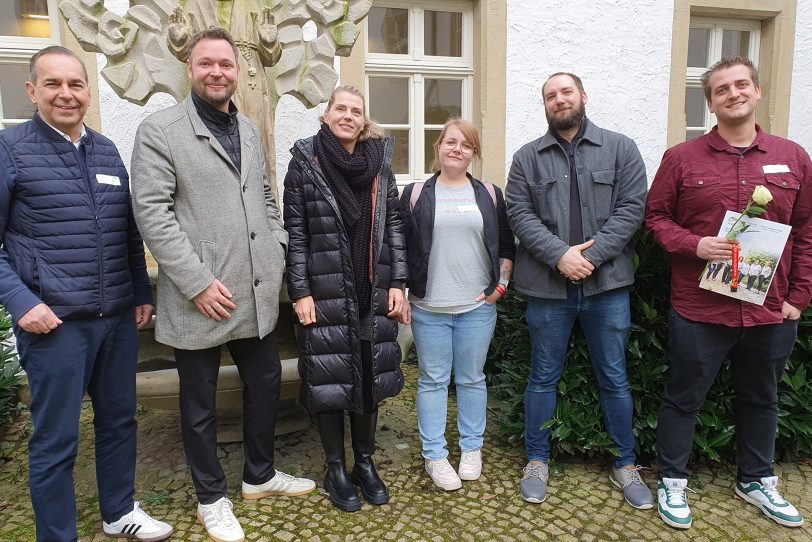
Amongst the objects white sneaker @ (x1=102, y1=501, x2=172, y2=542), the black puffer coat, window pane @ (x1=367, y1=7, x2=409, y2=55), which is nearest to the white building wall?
window pane @ (x1=367, y1=7, x2=409, y2=55)

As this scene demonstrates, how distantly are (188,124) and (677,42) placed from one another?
4.36m

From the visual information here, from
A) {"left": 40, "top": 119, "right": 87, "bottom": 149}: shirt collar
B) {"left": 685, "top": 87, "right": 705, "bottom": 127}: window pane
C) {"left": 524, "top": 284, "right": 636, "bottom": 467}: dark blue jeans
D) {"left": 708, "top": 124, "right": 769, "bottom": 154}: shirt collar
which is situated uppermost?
{"left": 685, "top": 87, "right": 705, "bottom": 127}: window pane

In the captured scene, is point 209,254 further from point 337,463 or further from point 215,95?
point 337,463

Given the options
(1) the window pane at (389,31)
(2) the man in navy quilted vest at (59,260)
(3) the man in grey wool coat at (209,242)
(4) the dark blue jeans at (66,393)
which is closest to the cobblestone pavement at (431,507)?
(3) the man in grey wool coat at (209,242)

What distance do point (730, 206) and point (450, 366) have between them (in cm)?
134

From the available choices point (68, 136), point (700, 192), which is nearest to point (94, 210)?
point (68, 136)

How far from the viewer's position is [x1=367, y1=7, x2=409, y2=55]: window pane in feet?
15.3

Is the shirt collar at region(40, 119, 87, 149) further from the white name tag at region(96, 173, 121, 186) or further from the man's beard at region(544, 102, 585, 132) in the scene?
the man's beard at region(544, 102, 585, 132)

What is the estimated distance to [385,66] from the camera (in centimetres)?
470

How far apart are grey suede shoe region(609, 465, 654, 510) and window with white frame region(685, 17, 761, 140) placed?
395 centimetres

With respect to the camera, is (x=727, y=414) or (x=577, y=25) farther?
(x=577, y=25)

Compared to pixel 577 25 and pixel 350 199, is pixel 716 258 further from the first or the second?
pixel 577 25

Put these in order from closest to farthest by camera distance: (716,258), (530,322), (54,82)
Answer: (54,82) → (716,258) → (530,322)

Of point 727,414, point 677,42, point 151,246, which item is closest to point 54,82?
point 151,246
